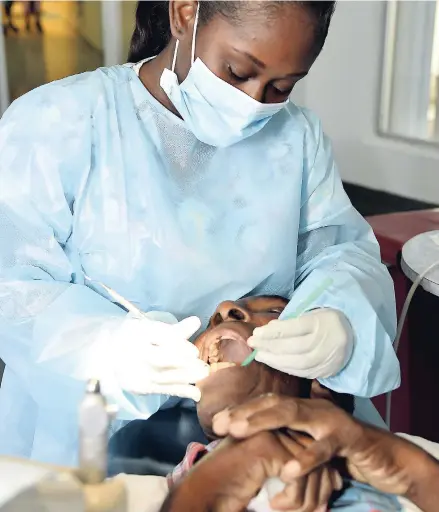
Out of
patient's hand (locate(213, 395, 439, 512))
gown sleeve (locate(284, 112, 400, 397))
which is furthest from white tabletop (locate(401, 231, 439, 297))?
patient's hand (locate(213, 395, 439, 512))

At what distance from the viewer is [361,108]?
2.31m

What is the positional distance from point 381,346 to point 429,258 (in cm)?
46

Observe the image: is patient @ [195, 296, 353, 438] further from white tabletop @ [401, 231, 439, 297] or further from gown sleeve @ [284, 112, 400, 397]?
white tabletop @ [401, 231, 439, 297]

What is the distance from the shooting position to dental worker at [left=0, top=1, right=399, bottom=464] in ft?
3.40

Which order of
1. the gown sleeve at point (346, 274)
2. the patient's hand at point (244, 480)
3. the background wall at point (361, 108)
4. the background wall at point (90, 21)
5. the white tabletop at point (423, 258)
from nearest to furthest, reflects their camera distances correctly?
1. the patient's hand at point (244, 480)
2. the gown sleeve at point (346, 274)
3. the white tabletop at point (423, 258)
4. the background wall at point (361, 108)
5. the background wall at point (90, 21)

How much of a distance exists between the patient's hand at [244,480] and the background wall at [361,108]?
1399mm

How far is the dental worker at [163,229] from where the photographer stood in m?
1.04

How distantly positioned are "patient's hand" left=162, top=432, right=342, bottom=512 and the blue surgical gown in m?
0.15

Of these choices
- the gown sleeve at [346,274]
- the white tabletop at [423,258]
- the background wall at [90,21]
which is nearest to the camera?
the gown sleeve at [346,274]

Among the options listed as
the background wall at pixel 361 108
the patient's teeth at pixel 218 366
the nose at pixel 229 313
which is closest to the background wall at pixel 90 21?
the background wall at pixel 361 108

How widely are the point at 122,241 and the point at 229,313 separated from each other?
198 mm

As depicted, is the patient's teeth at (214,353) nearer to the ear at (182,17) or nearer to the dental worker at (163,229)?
the dental worker at (163,229)

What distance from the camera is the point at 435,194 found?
2.18 metres

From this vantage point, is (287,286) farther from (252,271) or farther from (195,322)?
(195,322)
